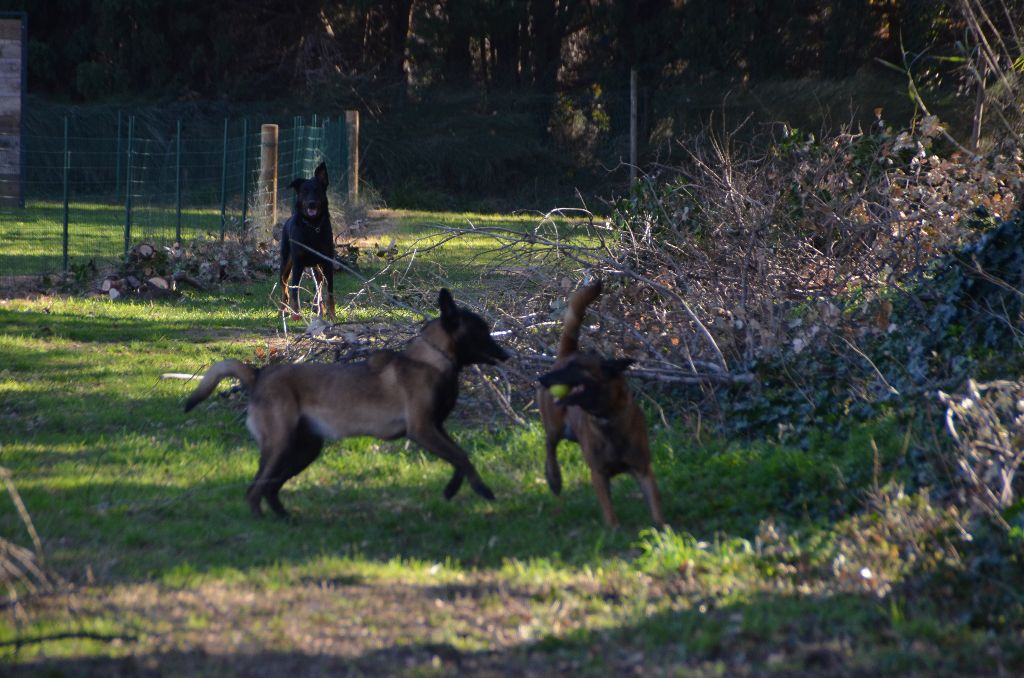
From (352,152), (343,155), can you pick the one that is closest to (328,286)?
(352,152)

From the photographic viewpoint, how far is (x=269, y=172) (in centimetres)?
1878

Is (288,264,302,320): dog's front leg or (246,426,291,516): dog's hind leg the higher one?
(288,264,302,320): dog's front leg

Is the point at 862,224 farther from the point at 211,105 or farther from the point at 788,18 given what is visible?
the point at 211,105

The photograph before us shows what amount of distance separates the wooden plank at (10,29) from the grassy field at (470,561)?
19.8 metres

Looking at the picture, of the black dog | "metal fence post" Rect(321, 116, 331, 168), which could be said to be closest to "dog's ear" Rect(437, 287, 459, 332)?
the black dog

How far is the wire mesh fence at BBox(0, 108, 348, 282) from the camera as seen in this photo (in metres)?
17.1

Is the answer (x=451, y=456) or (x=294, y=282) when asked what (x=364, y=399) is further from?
(x=294, y=282)

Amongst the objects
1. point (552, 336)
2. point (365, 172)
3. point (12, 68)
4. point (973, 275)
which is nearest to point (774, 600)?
point (973, 275)

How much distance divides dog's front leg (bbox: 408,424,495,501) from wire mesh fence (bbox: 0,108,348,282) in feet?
33.0

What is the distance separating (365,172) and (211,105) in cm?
609

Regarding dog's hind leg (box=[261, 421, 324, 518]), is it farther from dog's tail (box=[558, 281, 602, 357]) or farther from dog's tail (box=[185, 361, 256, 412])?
dog's tail (box=[558, 281, 602, 357])

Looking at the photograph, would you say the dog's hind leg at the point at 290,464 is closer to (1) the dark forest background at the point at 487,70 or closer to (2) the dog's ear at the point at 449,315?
(2) the dog's ear at the point at 449,315

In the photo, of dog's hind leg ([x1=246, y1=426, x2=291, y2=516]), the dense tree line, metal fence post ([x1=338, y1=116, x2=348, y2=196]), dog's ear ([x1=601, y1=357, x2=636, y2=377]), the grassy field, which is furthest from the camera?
the dense tree line

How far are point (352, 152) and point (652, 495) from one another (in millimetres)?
18887
